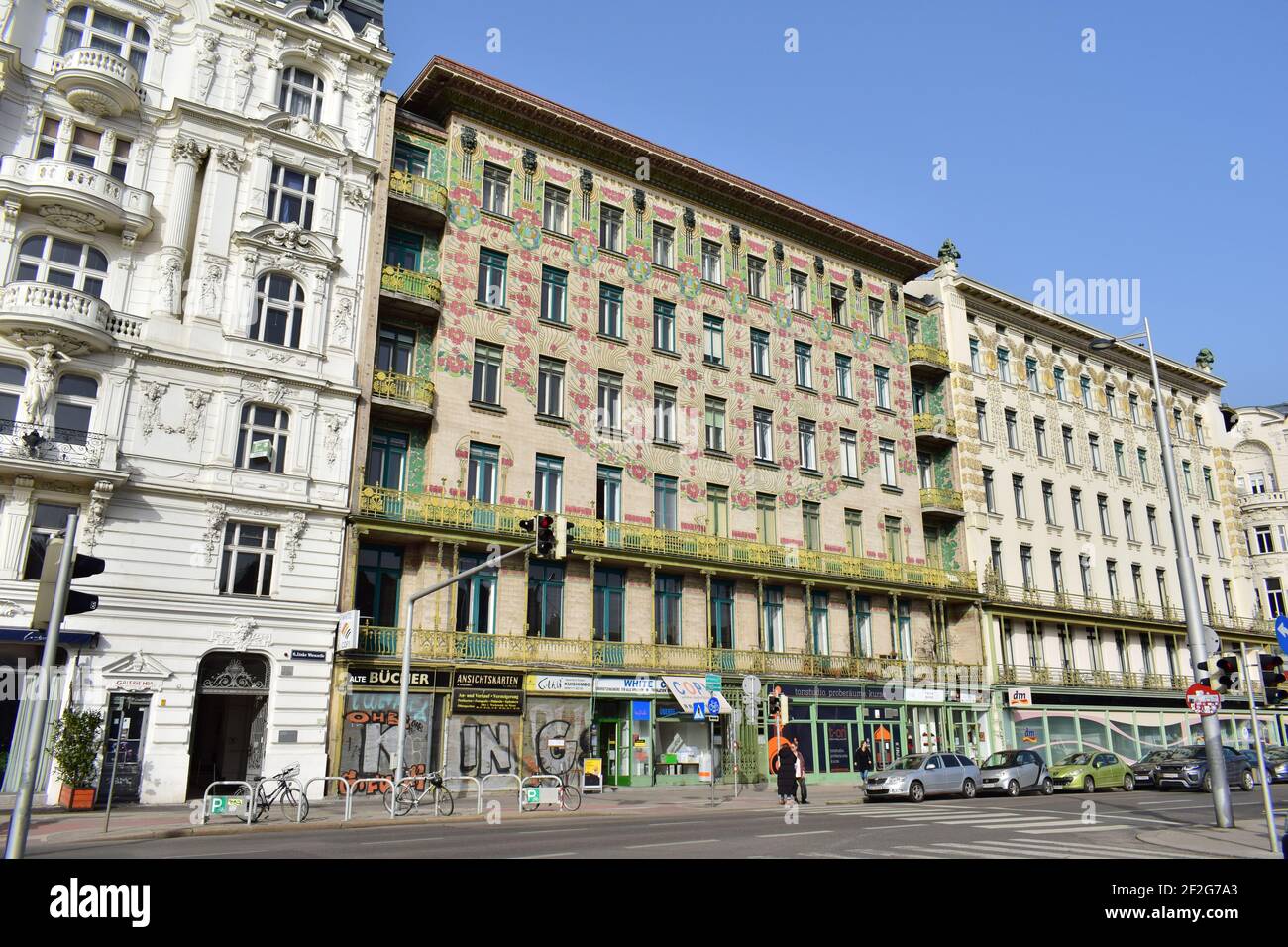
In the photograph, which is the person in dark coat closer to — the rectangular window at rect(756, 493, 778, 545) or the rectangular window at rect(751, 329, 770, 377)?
the rectangular window at rect(756, 493, 778, 545)

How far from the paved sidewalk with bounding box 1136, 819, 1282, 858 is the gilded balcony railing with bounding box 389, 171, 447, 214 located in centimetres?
2771

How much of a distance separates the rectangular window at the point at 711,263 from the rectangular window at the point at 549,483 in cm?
1200

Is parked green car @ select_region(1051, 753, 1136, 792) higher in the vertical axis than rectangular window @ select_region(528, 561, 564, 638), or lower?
lower

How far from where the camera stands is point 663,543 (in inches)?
1366

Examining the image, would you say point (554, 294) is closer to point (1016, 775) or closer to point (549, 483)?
point (549, 483)

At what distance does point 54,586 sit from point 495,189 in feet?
89.4

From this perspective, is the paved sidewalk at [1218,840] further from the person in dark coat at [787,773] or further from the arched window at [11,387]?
the arched window at [11,387]

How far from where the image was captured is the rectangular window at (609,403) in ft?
116

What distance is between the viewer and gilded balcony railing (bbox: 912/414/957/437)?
148ft

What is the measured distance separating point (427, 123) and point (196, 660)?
66.5 ft

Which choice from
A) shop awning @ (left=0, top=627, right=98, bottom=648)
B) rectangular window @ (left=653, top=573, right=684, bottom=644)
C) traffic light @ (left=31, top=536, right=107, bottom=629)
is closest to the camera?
traffic light @ (left=31, top=536, right=107, bottom=629)

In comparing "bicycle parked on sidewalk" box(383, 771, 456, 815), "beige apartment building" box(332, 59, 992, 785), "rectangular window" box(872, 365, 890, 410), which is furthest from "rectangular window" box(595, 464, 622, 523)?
"rectangular window" box(872, 365, 890, 410)

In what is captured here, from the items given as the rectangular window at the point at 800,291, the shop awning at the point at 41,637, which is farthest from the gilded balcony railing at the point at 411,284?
the rectangular window at the point at 800,291

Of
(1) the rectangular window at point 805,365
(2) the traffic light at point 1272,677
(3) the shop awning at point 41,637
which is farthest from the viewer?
(1) the rectangular window at point 805,365
